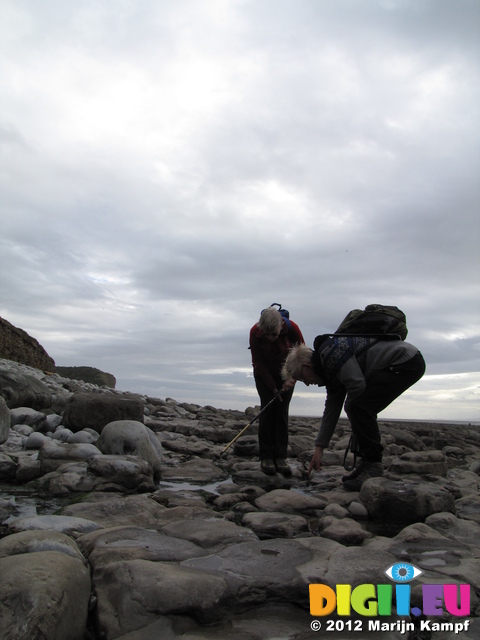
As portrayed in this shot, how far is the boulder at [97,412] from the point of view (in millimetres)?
7402

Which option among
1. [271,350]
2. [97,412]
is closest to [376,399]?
[271,350]

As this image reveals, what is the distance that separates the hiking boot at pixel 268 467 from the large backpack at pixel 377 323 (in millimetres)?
2000

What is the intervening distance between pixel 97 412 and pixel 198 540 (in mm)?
4741

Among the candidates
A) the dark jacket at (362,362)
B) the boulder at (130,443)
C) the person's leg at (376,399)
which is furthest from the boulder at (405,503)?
the boulder at (130,443)

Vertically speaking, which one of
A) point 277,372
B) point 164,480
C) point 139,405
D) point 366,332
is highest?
point 366,332

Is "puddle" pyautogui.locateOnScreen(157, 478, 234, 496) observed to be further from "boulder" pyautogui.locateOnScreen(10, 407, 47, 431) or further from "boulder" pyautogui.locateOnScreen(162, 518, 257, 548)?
"boulder" pyautogui.locateOnScreen(10, 407, 47, 431)

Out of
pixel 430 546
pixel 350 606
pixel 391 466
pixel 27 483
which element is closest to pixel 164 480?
pixel 27 483

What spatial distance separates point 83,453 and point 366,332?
10.9ft

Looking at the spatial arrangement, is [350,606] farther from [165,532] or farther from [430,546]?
[165,532]

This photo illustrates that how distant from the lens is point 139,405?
25.1 feet

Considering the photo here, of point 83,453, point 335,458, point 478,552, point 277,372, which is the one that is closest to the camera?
point 478,552

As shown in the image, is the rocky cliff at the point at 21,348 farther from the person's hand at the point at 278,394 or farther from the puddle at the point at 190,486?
the person's hand at the point at 278,394

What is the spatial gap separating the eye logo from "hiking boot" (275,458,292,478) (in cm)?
337

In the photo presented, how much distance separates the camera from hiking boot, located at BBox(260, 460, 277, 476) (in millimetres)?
5922
